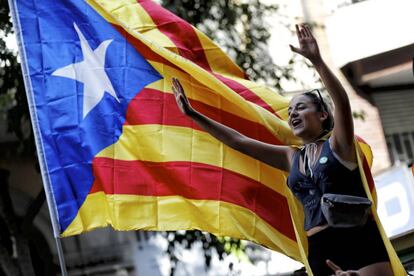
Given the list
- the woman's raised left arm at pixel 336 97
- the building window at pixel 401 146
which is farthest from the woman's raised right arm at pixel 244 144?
the building window at pixel 401 146

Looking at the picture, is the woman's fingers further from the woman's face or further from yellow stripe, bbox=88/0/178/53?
yellow stripe, bbox=88/0/178/53

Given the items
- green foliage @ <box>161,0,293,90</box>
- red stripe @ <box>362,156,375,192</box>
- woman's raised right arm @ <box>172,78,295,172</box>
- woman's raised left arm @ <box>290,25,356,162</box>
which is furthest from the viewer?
green foliage @ <box>161,0,293,90</box>

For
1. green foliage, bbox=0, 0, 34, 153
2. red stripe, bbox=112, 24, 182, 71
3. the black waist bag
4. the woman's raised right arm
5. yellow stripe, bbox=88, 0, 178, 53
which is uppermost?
green foliage, bbox=0, 0, 34, 153

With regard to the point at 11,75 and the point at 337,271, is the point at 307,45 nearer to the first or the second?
the point at 337,271

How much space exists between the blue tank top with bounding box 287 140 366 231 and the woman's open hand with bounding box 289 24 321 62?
0.46 metres

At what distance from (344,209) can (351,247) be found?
18cm

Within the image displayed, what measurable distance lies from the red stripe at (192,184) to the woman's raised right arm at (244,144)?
0.43 m

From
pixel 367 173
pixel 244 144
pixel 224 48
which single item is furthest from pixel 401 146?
pixel 367 173

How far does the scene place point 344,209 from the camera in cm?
381

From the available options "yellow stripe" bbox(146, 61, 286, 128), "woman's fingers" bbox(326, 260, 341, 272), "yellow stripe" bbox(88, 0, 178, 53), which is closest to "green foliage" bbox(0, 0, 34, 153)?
"yellow stripe" bbox(88, 0, 178, 53)

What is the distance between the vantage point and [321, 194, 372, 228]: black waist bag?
380cm

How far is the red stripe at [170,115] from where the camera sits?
17.3 feet

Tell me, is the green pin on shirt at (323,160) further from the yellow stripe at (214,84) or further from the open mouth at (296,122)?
the yellow stripe at (214,84)

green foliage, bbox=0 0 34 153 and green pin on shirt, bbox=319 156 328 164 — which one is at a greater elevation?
green foliage, bbox=0 0 34 153
